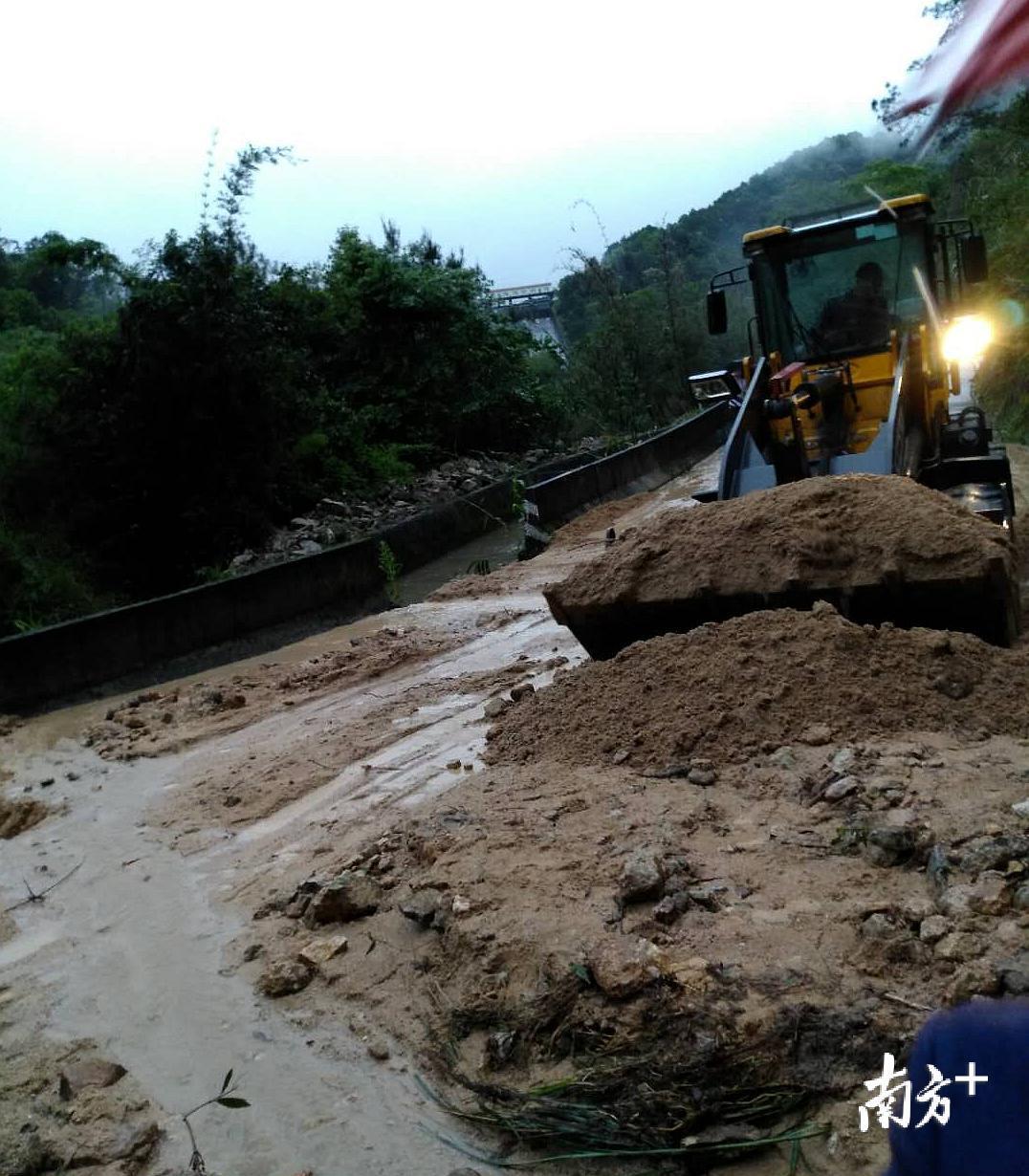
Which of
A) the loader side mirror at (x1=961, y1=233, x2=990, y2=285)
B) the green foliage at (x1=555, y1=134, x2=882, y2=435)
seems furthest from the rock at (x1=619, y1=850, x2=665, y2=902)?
the green foliage at (x1=555, y1=134, x2=882, y2=435)

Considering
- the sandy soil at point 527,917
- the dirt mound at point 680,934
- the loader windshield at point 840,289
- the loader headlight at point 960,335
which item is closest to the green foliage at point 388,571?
the loader windshield at point 840,289

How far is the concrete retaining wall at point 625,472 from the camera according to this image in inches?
703

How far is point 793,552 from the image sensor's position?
7238mm

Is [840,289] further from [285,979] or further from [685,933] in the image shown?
[285,979]

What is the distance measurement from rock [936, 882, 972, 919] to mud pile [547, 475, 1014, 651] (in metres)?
2.99

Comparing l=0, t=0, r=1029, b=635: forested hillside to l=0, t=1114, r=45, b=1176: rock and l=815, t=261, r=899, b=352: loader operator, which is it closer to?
l=815, t=261, r=899, b=352: loader operator

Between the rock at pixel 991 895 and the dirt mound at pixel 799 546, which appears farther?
the dirt mound at pixel 799 546

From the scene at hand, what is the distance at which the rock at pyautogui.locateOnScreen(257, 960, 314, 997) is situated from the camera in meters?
4.79

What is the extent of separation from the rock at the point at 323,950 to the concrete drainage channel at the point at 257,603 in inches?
269

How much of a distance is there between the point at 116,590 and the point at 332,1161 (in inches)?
575

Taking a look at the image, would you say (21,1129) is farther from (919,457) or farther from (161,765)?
(919,457)

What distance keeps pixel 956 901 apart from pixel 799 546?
A: 3391mm

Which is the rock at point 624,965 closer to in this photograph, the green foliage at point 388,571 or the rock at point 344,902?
the rock at point 344,902

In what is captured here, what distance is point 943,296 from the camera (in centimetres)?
1069
